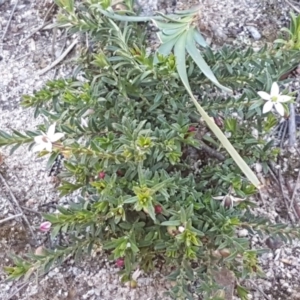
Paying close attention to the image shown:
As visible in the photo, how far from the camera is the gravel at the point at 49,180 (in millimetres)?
1763

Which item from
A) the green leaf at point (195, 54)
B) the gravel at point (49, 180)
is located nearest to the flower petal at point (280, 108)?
the green leaf at point (195, 54)

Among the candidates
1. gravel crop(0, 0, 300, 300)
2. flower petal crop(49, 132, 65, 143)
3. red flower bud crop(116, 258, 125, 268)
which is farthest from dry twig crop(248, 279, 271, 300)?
flower petal crop(49, 132, 65, 143)

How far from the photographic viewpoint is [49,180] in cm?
194

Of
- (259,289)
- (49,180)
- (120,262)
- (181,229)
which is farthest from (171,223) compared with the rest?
(49,180)

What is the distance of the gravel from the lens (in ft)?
5.78

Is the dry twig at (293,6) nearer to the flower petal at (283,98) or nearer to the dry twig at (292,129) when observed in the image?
the dry twig at (292,129)

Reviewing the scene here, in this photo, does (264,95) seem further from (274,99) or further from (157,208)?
(157,208)

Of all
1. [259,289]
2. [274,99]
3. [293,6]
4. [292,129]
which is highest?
[274,99]

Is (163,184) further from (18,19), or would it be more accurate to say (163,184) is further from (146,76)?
(18,19)

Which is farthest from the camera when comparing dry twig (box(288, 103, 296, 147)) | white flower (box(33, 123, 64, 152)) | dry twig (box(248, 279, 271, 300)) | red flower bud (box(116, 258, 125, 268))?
dry twig (box(288, 103, 296, 147))

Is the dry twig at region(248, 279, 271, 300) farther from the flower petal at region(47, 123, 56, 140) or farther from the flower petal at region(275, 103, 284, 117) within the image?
the flower petal at region(47, 123, 56, 140)

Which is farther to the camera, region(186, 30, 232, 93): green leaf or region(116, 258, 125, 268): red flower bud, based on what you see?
region(116, 258, 125, 268): red flower bud

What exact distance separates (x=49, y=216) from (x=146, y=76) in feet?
1.41

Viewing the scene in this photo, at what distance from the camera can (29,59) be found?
2164 millimetres
